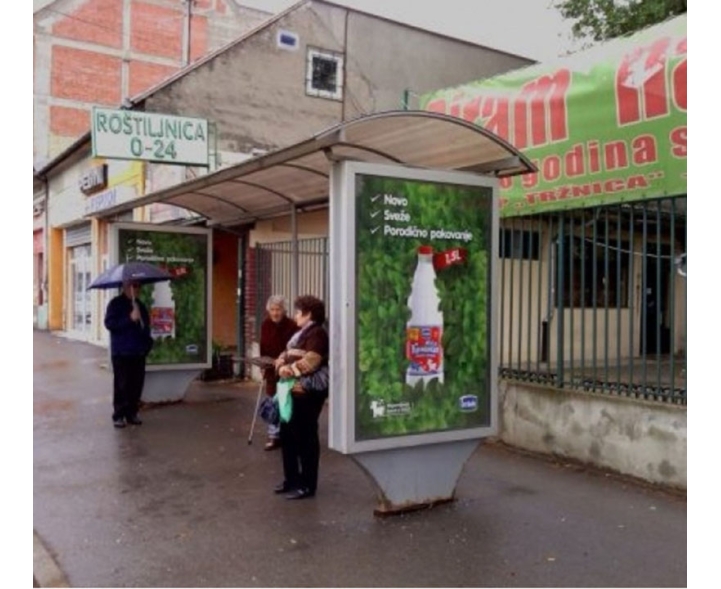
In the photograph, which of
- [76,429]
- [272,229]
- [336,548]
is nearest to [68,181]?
[272,229]

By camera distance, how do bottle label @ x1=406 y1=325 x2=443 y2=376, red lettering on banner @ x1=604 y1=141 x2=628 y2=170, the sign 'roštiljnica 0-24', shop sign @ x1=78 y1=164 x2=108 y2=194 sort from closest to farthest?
bottle label @ x1=406 y1=325 x2=443 y2=376 → red lettering on banner @ x1=604 y1=141 x2=628 y2=170 → the sign 'roštiljnica 0-24' → shop sign @ x1=78 y1=164 x2=108 y2=194

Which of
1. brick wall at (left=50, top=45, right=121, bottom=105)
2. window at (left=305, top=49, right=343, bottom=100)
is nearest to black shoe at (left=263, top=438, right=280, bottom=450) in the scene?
window at (left=305, top=49, right=343, bottom=100)

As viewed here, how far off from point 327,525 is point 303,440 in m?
0.74

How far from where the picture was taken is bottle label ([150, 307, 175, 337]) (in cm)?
963

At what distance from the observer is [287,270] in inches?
437

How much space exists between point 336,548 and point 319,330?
5.15 feet

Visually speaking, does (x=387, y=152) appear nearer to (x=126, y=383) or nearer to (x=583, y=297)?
(x=583, y=297)

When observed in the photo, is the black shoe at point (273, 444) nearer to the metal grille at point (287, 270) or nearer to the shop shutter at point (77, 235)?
the metal grille at point (287, 270)

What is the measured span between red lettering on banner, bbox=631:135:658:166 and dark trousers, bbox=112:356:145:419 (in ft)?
18.6

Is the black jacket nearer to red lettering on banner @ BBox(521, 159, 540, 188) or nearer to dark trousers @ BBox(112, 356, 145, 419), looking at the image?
dark trousers @ BBox(112, 356, 145, 419)

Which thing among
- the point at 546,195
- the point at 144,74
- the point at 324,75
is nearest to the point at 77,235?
the point at 144,74

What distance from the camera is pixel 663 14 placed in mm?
14227

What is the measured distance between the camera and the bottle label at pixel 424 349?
4977mm

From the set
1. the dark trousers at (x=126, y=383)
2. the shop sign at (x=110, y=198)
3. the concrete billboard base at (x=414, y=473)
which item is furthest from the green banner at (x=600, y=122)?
the shop sign at (x=110, y=198)
